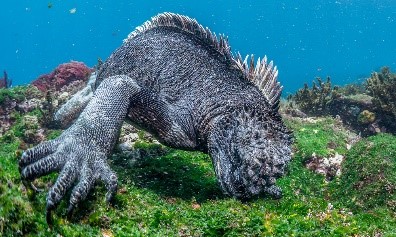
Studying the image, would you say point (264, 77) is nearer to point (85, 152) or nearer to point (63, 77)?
point (85, 152)

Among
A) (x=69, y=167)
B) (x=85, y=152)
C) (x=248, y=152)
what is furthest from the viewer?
(x=248, y=152)

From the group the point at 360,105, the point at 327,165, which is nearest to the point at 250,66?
the point at 327,165

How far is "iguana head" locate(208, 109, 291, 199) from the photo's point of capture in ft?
14.4

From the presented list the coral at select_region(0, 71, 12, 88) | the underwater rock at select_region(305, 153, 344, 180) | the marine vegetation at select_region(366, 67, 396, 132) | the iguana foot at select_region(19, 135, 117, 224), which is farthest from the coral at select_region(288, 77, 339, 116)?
the coral at select_region(0, 71, 12, 88)

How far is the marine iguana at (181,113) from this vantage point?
4117 millimetres

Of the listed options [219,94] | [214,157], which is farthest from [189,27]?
[214,157]

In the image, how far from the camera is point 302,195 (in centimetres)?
625

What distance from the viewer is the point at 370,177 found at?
636 cm

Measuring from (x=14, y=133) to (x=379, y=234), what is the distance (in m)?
8.04

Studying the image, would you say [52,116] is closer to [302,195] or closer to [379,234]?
[302,195]

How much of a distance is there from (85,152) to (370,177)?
4647mm

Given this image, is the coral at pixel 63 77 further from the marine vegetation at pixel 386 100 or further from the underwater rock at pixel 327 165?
the marine vegetation at pixel 386 100

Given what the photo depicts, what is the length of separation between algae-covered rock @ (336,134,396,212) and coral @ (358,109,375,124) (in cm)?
410

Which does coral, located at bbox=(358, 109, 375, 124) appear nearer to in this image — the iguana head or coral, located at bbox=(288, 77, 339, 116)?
coral, located at bbox=(288, 77, 339, 116)
